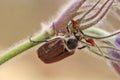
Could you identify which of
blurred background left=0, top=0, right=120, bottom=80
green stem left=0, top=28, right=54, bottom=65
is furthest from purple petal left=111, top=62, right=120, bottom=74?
blurred background left=0, top=0, right=120, bottom=80

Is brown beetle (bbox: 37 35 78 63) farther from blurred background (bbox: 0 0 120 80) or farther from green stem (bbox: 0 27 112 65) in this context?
blurred background (bbox: 0 0 120 80)

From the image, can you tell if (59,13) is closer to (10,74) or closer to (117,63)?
(117,63)

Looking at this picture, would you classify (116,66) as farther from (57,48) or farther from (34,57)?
(34,57)

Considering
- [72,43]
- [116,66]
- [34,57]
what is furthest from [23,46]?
[34,57]

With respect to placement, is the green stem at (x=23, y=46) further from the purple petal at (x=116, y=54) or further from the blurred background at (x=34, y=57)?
the blurred background at (x=34, y=57)

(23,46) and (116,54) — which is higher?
(23,46)

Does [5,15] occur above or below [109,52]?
above

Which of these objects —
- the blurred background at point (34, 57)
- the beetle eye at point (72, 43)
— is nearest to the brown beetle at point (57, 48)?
the beetle eye at point (72, 43)

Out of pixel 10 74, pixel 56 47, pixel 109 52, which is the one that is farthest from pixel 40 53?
pixel 10 74
